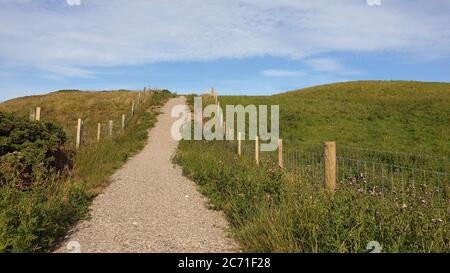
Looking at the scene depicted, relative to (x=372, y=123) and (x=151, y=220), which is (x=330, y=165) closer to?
(x=151, y=220)

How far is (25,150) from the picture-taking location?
8.26 metres

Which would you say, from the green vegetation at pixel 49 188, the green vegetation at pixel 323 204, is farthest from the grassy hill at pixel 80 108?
the green vegetation at pixel 323 204

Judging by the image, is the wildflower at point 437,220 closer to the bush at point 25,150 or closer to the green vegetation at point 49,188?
the green vegetation at point 49,188

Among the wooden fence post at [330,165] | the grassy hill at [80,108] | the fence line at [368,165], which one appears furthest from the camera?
the grassy hill at [80,108]

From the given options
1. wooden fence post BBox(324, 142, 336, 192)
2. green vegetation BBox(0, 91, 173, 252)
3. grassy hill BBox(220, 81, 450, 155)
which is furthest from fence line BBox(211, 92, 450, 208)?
green vegetation BBox(0, 91, 173, 252)

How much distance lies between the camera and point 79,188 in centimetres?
780

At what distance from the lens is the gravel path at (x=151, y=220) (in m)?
5.41

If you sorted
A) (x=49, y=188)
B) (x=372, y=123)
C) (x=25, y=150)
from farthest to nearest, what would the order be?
(x=372, y=123) < (x=25, y=150) < (x=49, y=188)

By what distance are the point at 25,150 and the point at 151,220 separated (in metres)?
3.50

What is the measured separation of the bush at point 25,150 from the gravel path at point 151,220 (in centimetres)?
134

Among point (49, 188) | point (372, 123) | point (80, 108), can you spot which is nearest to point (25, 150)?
point (49, 188)

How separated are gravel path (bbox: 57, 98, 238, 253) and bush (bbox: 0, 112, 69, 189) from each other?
134cm

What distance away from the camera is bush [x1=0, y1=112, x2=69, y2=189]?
737 cm
